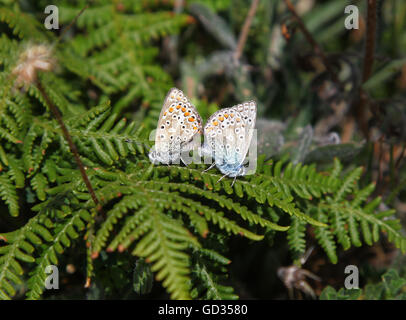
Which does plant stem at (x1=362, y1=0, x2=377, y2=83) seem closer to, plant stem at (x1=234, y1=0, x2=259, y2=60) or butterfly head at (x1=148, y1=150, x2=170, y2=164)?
plant stem at (x1=234, y1=0, x2=259, y2=60)

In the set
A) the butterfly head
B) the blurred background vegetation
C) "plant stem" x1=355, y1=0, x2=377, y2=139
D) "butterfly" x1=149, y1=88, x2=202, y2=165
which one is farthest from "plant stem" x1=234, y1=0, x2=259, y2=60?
the butterfly head

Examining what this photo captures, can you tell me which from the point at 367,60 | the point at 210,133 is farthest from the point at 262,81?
the point at 210,133

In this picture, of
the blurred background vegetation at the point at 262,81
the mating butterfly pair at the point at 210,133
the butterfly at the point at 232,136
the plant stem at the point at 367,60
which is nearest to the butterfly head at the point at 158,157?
the mating butterfly pair at the point at 210,133

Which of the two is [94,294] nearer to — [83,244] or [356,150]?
[83,244]

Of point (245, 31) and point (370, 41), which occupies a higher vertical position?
point (245, 31)

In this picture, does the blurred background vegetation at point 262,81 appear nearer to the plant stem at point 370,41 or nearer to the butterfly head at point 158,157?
the plant stem at point 370,41

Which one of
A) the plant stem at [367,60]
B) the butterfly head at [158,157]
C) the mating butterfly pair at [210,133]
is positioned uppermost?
the plant stem at [367,60]

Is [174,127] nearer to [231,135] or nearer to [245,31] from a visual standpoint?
[231,135]
